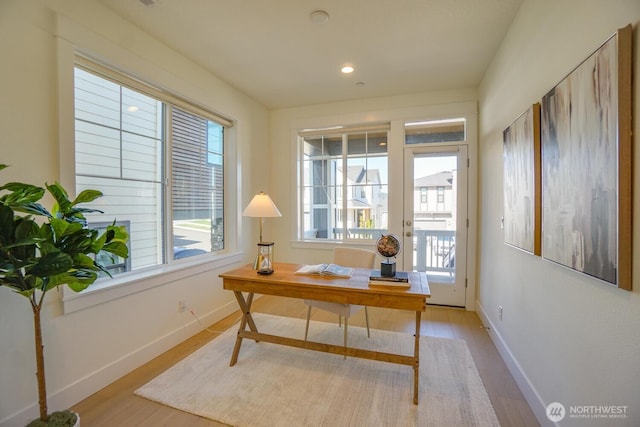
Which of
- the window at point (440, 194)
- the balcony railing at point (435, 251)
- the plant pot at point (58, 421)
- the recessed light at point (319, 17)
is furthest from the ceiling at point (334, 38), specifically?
the plant pot at point (58, 421)

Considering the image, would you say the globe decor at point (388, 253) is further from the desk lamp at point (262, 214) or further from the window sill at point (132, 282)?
the window sill at point (132, 282)

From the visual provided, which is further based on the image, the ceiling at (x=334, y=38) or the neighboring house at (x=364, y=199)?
the neighboring house at (x=364, y=199)

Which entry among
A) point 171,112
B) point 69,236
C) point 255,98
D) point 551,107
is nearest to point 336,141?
point 255,98

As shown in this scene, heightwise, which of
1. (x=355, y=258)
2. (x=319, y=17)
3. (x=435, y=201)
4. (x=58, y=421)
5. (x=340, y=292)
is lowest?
(x=58, y=421)

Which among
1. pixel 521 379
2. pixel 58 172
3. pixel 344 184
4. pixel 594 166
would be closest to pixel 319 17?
pixel 594 166

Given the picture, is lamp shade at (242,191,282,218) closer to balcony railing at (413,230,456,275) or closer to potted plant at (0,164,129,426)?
potted plant at (0,164,129,426)

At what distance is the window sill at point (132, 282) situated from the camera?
5.95 ft

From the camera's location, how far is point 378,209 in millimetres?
3877

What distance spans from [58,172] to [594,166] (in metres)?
2.88

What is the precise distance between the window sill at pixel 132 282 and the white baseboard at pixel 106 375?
1.61 ft

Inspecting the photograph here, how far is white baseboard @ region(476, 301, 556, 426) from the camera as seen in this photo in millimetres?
1620

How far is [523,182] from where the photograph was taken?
6.28ft

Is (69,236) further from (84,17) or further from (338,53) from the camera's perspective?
(338,53)

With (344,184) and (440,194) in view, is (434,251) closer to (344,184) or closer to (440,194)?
(440,194)
